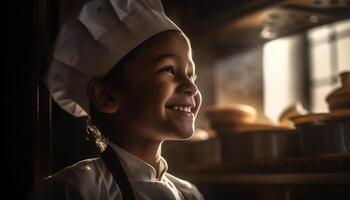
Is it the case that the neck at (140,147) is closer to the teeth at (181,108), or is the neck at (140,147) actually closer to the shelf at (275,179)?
the teeth at (181,108)

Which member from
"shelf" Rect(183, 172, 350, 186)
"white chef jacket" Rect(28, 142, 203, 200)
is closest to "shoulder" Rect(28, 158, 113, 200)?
"white chef jacket" Rect(28, 142, 203, 200)

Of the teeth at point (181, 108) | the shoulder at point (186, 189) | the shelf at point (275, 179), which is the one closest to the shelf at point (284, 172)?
the shelf at point (275, 179)

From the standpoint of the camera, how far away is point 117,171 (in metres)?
0.80

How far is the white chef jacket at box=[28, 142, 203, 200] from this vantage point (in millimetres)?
743

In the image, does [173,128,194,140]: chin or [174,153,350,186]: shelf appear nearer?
[173,128,194,140]: chin

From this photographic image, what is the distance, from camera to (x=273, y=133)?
1.12 m

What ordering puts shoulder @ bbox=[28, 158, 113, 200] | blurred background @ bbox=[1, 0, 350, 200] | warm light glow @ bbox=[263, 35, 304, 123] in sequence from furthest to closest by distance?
warm light glow @ bbox=[263, 35, 304, 123] → blurred background @ bbox=[1, 0, 350, 200] → shoulder @ bbox=[28, 158, 113, 200]

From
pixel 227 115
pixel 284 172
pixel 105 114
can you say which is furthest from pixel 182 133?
pixel 227 115

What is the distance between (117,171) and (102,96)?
5.4 inches

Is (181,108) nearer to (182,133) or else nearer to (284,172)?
(182,133)

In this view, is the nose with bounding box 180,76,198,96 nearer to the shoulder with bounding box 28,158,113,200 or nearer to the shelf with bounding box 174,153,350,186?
the shoulder with bounding box 28,158,113,200

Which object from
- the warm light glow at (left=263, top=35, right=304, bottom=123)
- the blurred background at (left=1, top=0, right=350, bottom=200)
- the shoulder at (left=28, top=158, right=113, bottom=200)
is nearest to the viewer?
the shoulder at (left=28, top=158, right=113, bottom=200)

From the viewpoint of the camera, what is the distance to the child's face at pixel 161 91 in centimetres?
79

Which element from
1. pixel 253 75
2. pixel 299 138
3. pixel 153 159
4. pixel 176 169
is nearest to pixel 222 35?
A: pixel 253 75
